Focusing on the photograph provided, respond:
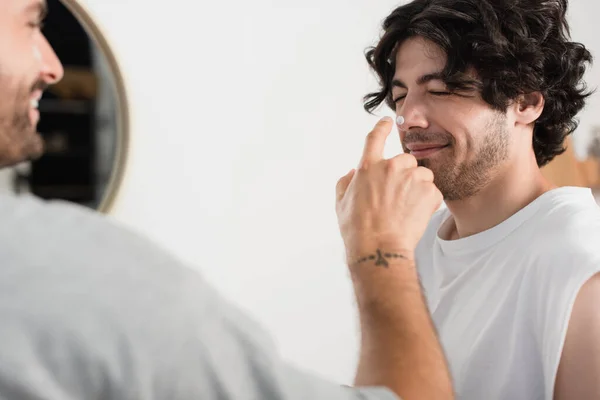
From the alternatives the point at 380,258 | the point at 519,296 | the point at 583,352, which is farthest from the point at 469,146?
the point at 380,258

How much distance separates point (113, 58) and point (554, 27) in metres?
0.86

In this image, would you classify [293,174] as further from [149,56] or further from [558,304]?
[558,304]

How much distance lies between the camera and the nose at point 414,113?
A: 102cm

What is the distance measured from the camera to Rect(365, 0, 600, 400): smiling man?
0.79m

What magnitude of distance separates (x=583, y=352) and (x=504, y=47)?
520 millimetres

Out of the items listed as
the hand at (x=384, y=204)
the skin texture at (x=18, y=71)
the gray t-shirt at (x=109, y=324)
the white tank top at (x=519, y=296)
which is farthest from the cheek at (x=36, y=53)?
the white tank top at (x=519, y=296)

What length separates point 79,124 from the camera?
130cm

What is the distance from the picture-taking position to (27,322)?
0.33 meters

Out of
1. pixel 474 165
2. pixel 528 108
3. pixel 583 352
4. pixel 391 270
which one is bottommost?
pixel 583 352

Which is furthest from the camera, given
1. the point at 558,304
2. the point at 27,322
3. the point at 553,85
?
the point at 553,85

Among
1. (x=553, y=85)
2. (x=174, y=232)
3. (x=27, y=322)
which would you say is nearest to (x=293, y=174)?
(x=174, y=232)

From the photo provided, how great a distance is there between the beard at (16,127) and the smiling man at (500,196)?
63cm

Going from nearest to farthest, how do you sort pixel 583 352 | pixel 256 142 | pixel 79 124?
pixel 583 352
pixel 79 124
pixel 256 142

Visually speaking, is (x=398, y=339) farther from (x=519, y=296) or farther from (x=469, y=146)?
(x=469, y=146)
